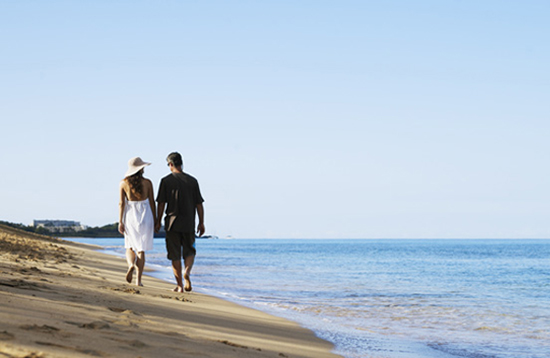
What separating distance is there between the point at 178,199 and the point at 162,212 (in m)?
0.35

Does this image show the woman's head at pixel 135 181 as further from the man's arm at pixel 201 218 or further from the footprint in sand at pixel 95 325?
the footprint in sand at pixel 95 325

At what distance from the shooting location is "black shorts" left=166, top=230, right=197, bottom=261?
8.31 meters

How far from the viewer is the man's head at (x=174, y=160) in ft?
27.3

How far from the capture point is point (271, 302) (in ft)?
34.9

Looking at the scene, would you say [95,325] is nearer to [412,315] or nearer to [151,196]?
[151,196]

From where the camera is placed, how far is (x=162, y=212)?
8375 mm

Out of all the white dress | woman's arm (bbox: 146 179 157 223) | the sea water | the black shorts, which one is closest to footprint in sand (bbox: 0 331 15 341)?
the sea water

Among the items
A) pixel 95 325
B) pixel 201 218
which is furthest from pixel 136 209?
pixel 95 325

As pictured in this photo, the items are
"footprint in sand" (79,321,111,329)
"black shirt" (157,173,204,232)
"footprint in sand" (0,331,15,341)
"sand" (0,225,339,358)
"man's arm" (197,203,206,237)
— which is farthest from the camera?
"man's arm" (197,203,206,237)

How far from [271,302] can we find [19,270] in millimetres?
4415

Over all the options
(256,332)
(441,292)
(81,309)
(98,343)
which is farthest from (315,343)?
(441,292)

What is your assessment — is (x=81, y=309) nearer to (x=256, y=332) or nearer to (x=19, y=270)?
(x=256, y=332)

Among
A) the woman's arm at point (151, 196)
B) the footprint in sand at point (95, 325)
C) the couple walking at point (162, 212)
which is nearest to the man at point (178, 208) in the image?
the couple walking at point (162, 212)

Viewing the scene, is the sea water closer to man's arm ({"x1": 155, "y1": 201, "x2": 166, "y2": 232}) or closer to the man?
the man
